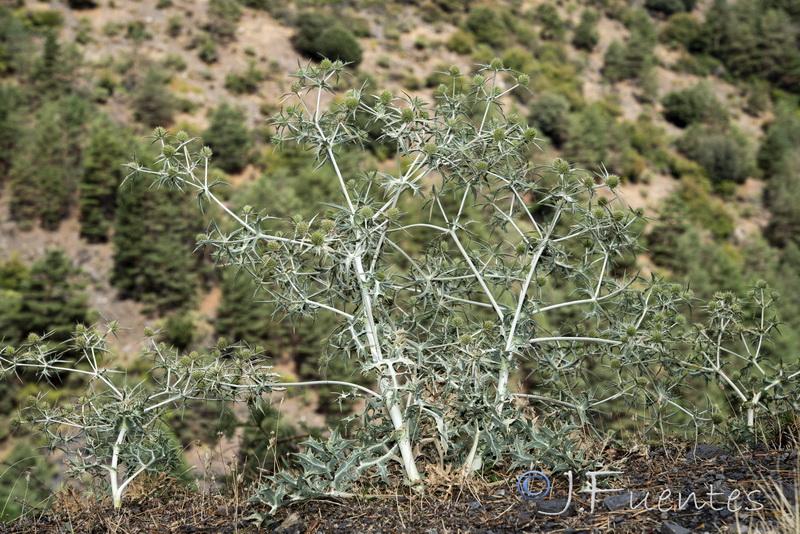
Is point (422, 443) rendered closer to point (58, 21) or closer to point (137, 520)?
point (137, 520)

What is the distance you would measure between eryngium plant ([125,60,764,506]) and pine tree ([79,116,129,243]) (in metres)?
32.9

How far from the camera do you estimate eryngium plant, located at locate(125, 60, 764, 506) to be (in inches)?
121

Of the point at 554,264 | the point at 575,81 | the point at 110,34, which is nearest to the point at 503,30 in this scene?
the point at 575,81

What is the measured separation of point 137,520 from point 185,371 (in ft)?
2.56

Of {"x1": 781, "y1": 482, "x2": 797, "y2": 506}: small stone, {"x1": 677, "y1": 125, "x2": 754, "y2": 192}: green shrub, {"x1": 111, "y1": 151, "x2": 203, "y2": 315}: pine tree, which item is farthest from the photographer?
{"x1": 677, "y1": 125, "x2": 754, "y2": 192}: green shrub

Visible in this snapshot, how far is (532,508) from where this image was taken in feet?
9.12

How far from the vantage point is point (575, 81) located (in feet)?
202

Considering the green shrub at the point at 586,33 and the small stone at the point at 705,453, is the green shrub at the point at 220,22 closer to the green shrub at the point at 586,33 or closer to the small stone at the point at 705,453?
the green shrub at the point at 586,33

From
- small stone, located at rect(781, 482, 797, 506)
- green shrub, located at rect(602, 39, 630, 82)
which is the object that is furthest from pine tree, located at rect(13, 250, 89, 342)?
green shrub, located at rect(602, 39, 630, 82)

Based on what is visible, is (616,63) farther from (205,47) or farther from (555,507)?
(555,507)

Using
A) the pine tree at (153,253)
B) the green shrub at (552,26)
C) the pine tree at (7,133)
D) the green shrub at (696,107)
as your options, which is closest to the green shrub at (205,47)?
the pine tree at (7,133)

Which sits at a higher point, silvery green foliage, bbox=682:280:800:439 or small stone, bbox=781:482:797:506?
small stone, bbox=781:482:797:506

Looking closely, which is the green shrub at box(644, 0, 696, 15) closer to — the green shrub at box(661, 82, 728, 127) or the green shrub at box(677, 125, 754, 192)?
the green shrub at box(661, 82, 728, 127)

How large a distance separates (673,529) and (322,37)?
54.1 meters
